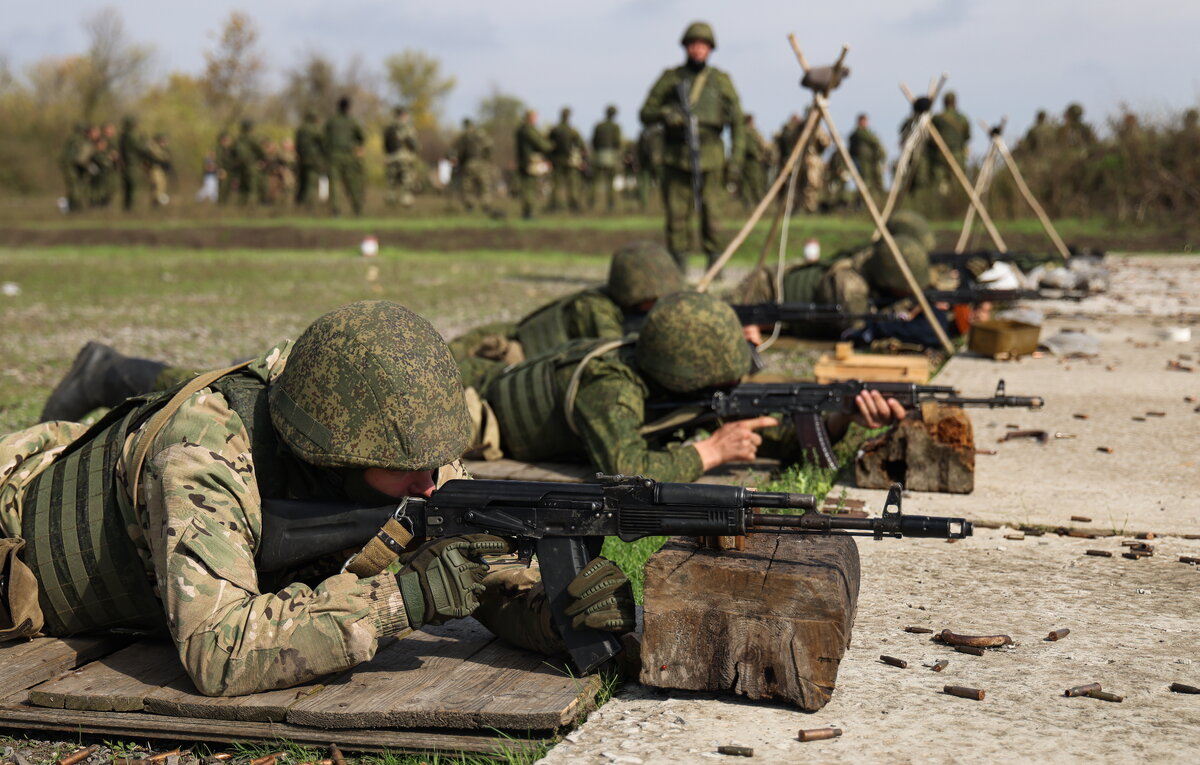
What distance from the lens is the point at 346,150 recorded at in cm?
2809

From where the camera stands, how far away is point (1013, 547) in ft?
15.6

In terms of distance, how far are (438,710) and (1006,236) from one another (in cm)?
1901

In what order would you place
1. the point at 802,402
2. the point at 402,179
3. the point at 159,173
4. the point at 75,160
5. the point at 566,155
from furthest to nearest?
1. the point at 159,173
2. the point at 75,160
3. the point at 402,179
4. the point at 566,155
5. the point at 802,402

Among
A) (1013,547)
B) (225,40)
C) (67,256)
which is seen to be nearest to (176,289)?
(67,256)

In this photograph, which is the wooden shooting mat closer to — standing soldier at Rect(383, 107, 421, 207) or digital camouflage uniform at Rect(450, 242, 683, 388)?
digital camouflage uniform at Rect(450, 242, 683, 388)

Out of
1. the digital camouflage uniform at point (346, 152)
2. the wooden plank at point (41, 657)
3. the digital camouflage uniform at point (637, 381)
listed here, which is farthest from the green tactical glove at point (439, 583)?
the digital camouflage uniform at point (346, 152)

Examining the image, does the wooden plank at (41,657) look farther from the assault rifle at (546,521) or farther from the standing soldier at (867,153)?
the standing soldier at (867,153)

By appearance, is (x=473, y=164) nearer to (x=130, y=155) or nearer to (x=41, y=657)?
(x=130, y=155)

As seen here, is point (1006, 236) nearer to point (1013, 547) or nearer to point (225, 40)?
point (1013, 547)

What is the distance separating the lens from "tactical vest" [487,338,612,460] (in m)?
5.82

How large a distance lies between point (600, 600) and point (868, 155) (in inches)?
1062

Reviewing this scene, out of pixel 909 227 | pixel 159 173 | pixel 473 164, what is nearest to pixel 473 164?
pixel 473 164

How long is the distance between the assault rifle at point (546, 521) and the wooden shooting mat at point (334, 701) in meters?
0.25

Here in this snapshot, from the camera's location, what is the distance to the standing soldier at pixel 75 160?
32000mm
